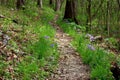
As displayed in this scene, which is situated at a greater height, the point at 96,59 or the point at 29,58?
the point at 29,58

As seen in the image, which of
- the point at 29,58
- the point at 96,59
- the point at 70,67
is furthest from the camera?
the point at 70,67

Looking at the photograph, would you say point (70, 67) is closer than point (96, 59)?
No

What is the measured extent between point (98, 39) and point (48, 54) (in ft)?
12.9

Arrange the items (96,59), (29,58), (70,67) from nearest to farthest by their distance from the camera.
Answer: (29,58), (96,59), (70,67)

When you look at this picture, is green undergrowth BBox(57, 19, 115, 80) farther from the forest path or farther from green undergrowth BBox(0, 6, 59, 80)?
green undergrowth BBox(0, 6, 59, 80)

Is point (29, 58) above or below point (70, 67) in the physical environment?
above

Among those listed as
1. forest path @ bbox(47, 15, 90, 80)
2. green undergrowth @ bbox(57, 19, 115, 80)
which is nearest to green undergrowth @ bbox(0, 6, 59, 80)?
forest path @ bbox(47, 15, 90, 80)

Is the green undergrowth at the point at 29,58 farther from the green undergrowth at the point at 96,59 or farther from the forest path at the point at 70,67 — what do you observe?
the green undergrowth at the point at 96,59

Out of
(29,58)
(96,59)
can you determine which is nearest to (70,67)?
(96,59)

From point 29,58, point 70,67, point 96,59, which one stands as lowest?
point 70,67

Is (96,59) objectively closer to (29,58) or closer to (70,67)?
(70,67)

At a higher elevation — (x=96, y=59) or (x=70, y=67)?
(x=96, y=59)

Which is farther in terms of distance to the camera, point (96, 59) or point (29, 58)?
point (96, 59)

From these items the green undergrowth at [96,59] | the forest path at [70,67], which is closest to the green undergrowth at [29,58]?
the forest path at [70,67]
